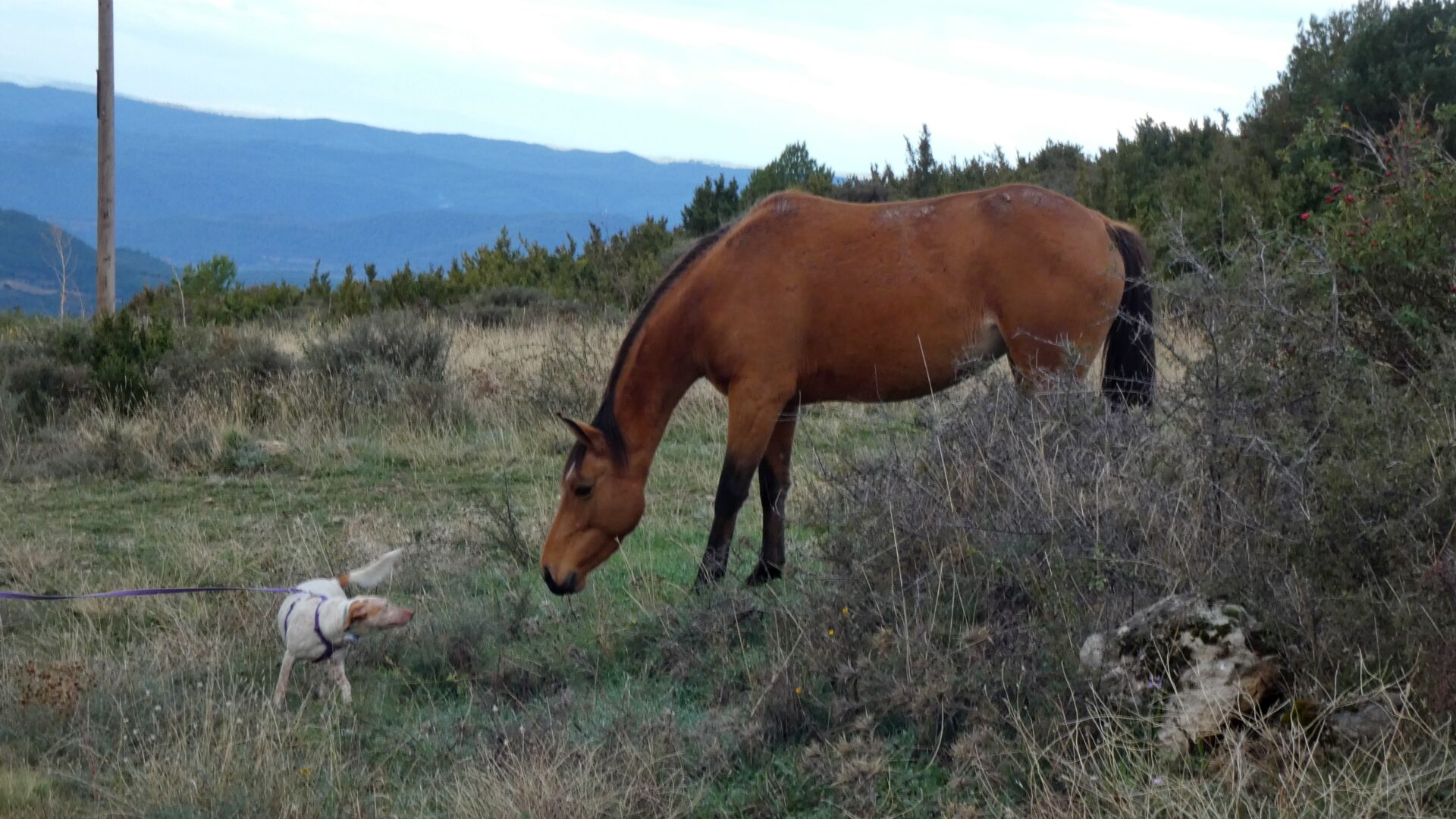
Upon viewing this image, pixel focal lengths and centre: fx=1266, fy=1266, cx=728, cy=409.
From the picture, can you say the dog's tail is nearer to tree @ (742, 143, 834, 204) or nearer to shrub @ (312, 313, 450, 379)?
shrub @ (312, 313, 450, 379)

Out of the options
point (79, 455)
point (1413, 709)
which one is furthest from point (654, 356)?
point (79, 455)

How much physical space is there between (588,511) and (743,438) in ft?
2.57

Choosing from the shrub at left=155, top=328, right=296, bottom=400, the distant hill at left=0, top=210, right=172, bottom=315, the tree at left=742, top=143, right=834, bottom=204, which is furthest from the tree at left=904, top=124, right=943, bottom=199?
the distant hill at left=0, top=210, right=172, bottom=315

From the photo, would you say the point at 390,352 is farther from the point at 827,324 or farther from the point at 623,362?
the point at 827,324

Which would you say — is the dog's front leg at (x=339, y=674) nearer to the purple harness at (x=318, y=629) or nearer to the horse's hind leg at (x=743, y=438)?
the purple harness at (x=318, y=629)

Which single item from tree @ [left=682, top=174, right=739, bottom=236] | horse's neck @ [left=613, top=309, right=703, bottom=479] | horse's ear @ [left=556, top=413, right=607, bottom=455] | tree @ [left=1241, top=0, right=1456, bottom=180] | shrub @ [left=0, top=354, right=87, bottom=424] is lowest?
shrub @ [left=0, top=354, right=87, bottom=424]

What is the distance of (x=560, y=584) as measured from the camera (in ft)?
18.6

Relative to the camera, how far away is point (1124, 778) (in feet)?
10.6

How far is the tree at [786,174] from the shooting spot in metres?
23.0

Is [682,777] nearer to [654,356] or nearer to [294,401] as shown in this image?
[654,356]

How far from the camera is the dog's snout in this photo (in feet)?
18.6

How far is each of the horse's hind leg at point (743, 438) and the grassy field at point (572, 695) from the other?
14 centimetres

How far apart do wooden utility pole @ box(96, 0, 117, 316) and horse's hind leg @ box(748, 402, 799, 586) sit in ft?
41.4

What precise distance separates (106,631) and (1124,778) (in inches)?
178
